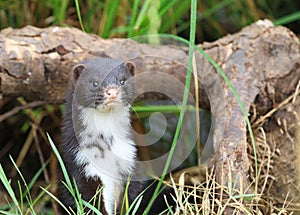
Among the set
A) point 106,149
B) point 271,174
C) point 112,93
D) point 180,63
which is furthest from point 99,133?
point 271,174

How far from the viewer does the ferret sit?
240cm

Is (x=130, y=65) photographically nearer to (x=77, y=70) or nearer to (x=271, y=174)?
(x=77, y=70)

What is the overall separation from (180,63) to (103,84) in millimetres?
778

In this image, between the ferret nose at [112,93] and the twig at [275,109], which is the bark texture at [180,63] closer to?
the twig at [275,109]

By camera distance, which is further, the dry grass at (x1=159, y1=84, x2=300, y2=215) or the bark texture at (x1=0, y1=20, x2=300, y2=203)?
the bark texture at (x1=0, y1=20, x2=300, y2=203)

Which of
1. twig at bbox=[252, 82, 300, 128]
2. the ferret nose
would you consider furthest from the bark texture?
the ferret nose

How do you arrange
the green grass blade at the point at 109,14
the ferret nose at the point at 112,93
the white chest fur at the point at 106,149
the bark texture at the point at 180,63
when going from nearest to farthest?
the ferret nose at the point at 112,93 < the white chest fur at the point at 106,149 < the bark texture at the point at 180,63 < the green grass blade at the point at 109,14

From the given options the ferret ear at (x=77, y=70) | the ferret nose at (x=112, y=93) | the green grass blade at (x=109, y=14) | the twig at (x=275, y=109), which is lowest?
the twig at (x=275, y=109)

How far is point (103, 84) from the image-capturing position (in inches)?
92.9

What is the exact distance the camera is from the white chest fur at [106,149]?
2.44 m

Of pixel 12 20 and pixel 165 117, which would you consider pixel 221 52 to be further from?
pixel 12 20

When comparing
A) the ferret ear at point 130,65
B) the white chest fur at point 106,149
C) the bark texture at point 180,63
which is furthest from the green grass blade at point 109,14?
the white chest fur at point 106,149

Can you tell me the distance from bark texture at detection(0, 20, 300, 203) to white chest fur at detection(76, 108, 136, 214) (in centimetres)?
47

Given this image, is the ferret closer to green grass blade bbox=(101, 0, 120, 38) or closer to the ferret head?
the ferret head
